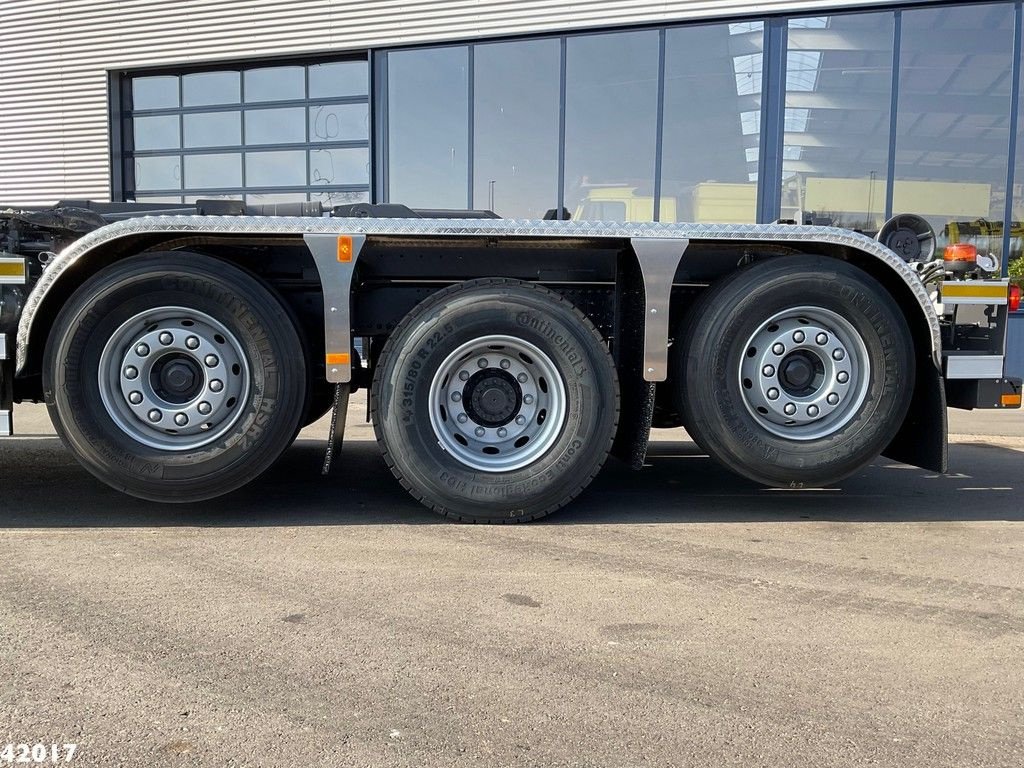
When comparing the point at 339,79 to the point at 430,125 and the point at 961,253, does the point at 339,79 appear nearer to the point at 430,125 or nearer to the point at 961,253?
the point at 430,125

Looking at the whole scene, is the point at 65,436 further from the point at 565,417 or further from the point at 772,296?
the point at 772,296

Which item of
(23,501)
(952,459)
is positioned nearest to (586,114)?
(952,459)

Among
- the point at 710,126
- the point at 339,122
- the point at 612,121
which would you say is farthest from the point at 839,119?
the point at 339,122

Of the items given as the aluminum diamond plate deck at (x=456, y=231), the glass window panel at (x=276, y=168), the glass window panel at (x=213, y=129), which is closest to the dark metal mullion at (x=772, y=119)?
the glass window panel at (x=276, y=168)

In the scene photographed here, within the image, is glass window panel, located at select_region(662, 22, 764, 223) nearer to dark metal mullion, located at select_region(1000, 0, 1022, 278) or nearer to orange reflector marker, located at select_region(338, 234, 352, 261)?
dark metal mullion, located at select_region(1000, 0, 1022, 278)

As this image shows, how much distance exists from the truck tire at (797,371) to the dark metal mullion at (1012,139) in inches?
318

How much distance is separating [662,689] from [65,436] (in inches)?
128

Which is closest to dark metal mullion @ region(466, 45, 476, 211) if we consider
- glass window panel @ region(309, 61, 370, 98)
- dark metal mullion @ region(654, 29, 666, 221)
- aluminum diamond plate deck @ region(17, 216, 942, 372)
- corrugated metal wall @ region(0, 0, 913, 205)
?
corrugated metal wall @ region(0, 0, 913, 205)

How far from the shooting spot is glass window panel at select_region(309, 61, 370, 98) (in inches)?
476

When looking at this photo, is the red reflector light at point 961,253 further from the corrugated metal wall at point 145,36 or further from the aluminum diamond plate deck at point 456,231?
the corrugated metal wall at point 145,36

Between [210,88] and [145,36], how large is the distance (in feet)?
4.24

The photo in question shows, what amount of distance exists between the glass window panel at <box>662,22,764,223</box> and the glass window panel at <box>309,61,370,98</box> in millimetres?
4718

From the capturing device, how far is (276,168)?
40.9 ft

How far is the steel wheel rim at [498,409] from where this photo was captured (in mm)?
4148
